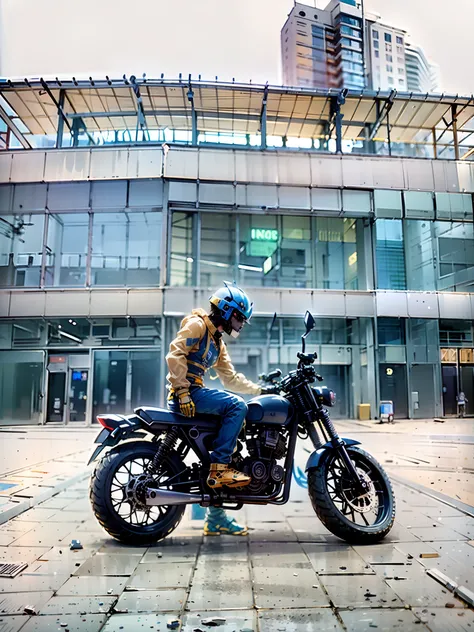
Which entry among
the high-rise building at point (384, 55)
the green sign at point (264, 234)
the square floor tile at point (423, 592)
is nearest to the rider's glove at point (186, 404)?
the square floor tile at point (423, 592)

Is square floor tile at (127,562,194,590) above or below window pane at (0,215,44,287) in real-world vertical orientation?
below

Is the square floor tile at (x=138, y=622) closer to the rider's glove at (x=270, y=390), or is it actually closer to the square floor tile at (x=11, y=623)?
the square floor tile at (x=11, y=623)

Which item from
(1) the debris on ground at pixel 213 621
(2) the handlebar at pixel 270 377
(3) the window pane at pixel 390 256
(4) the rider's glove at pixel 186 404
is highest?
(3) the window pane at pixel 390 256

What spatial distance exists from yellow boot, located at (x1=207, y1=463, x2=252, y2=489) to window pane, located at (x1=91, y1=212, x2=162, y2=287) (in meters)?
3.54

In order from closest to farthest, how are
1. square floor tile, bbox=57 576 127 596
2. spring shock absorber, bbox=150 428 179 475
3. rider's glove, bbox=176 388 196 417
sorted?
square floor tile, bbox=57 576 127 596, rider's glove, bbox=176 388 196 417, spring shock absorber, bbox=150 428 179 475

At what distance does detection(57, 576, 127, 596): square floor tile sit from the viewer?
218 cm

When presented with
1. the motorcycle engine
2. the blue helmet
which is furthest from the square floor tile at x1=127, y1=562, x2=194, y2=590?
the blue helmet

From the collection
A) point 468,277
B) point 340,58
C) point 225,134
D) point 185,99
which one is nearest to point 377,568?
point 468,277

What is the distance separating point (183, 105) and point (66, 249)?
1927 millimetres

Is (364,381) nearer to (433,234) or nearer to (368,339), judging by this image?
(368,339)

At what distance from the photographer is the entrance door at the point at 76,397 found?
3391 mm

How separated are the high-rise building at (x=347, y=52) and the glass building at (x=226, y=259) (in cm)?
24

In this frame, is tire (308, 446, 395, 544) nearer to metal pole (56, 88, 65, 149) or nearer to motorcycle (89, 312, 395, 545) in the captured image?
motorcycle (89, 312, 395, 545)

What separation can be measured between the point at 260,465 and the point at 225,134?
3.48 metres
